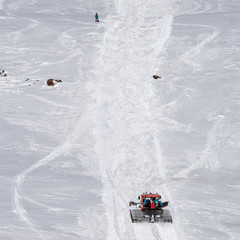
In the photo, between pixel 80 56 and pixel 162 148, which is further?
pixel 80 56

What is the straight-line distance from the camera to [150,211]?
16938 millimetres

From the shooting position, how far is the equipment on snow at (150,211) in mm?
16672

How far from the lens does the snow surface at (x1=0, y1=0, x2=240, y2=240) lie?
17297mm

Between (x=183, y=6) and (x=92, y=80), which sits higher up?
(x=183, y=6)

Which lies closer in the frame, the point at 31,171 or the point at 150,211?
the point at 150,211

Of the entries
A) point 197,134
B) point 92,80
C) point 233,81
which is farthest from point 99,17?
point 197,134

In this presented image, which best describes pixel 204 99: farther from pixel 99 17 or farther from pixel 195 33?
pixel 99 17

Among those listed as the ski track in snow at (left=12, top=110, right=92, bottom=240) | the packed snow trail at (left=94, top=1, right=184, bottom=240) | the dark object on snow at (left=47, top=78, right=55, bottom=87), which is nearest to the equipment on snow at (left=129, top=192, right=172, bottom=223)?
the packed snow trail at (left=94, top=1, right=184, bottom=240)

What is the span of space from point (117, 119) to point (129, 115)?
2.72ft

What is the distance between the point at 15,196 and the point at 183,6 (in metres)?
30.9

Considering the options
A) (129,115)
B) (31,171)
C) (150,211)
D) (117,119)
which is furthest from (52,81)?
(150,211)

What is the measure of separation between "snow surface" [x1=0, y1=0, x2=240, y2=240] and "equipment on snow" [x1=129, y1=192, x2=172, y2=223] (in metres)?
0.34

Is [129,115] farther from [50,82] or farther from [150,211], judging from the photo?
[150,211]

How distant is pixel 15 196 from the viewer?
18375 mm
